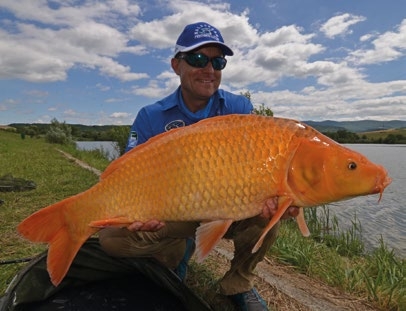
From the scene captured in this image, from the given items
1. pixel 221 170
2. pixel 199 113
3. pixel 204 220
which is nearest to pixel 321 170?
pixel 221 170

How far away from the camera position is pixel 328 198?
134 centimetres

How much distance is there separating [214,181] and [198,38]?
1205mm

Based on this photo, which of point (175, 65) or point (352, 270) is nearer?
point (175, 65)

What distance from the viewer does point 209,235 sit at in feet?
4.64

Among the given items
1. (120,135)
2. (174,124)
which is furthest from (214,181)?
(120,135)

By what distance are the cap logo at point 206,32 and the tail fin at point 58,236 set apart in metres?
Answer: 1.30

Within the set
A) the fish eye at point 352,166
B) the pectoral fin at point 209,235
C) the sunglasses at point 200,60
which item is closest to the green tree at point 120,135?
the sunglasses at point 200,60

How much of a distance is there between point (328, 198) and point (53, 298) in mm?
1516

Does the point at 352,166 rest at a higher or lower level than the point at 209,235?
higher

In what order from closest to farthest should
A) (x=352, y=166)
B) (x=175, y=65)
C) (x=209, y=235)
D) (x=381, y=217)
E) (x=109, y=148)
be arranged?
1. (x=352, y=166)
2. (x=209, y=235)
3. (x=175, y=65)
4. (x=381, y=217)
5. (x=109, y=148)

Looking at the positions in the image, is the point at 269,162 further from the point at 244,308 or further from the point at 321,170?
the point at 244,308

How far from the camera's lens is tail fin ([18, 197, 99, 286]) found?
1.50 meters

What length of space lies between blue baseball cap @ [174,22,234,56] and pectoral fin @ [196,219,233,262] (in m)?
1.23

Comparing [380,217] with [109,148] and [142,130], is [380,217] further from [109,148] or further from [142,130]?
[109,148]
